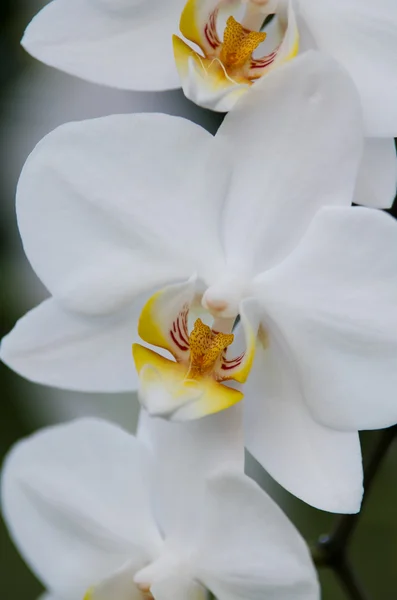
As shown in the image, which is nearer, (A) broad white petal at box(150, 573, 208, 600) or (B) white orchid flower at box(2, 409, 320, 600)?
(B) white orchid flower at box(2, 409, 320, 600)

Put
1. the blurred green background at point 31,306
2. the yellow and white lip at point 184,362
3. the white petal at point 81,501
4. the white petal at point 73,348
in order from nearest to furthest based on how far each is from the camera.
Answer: the yellow and white lip at point 184,362
the white petal at point 73,348
the white petal at point 81,501
the blurred green background at point 31,306

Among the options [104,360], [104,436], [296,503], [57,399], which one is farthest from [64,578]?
[57,399]

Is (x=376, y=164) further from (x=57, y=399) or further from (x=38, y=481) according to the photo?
(x=57, y=399)

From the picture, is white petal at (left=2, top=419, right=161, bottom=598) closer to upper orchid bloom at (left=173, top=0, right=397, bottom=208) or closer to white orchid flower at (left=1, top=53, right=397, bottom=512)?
white orchid flower at (left=1, top=53, right=397, bottom=512)

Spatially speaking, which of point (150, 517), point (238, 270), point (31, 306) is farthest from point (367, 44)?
point (31, 306)

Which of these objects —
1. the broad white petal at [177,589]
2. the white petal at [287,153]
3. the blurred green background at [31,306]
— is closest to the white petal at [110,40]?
the white petal at [287,153]

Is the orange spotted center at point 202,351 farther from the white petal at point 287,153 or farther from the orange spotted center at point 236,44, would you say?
the orange spotted center at point 236,44

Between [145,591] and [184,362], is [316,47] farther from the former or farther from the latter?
[145,591]

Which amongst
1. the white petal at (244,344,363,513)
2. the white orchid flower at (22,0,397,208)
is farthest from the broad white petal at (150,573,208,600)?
the white orchid flower at (22,0,397,208)
